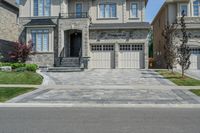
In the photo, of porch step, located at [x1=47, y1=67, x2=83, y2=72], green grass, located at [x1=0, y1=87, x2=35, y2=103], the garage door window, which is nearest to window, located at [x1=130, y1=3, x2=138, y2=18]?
the garage door window

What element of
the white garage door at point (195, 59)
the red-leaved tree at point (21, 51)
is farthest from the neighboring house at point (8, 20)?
the white garage door at point (195, 59)

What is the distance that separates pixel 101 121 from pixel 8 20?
101ft

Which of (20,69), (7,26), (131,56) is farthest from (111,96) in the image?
(7,26)

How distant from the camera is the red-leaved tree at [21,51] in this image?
29797mm

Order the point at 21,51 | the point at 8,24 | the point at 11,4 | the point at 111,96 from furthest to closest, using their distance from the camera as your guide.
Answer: the point at 11,4
the point at 8,24
the point at 21,51
the point at 111,96

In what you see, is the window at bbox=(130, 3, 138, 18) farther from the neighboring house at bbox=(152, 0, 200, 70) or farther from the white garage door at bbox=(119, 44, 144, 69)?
the white garage door at bbox=(119, 44, 144, 69)

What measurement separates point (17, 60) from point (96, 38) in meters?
8.55

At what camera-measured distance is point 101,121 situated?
28.0 ft

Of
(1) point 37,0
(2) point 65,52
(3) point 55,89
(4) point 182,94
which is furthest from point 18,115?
(1) point 37,0

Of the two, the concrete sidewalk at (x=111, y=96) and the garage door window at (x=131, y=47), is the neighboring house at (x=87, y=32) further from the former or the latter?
the concrete sidewalk at (x=111, y=96)

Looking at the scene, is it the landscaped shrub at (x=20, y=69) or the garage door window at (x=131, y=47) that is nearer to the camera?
the landscaped shrub at (x=20, y=69)

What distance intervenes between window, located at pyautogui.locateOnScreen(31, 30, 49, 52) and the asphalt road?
2117 cm

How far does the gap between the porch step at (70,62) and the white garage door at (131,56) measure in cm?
466

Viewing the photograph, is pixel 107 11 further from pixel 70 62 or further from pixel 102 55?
pixel 70 62
